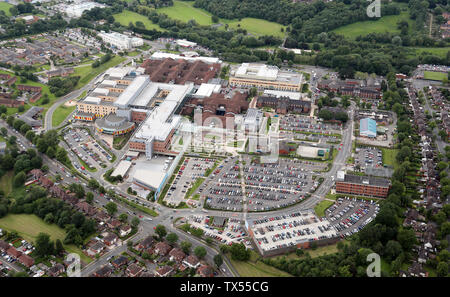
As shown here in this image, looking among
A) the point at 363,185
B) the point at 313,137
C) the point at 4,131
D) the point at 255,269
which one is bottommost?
the point at 255,269

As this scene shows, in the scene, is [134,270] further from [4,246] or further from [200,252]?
[4,246]

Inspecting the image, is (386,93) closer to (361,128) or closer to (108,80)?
(361,128)

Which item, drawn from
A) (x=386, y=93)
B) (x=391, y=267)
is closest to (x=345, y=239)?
(x=391, y=267)

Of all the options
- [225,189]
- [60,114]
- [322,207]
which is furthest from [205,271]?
[60,114]

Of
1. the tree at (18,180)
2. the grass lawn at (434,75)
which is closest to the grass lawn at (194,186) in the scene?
the tree at (18,180)

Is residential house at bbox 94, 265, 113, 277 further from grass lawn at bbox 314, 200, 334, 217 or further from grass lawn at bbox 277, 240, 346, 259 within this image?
grass lawn at bbox 314, 200, 334, 217

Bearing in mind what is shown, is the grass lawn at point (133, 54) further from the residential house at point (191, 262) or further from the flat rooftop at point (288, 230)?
the residential house at point (191, 262)
